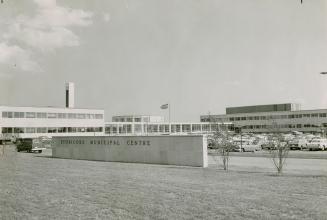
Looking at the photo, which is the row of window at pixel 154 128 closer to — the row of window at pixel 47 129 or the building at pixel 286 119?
the building at pixel 286 119

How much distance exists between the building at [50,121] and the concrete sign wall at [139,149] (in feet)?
124

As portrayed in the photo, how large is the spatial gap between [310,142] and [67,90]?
64252 millimetres

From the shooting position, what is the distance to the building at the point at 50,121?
226ft

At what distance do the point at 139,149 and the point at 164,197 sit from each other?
14.2 m

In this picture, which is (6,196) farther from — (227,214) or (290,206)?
(290,206)

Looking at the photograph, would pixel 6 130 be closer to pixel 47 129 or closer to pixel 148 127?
pixel 47 129

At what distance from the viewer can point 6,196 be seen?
1121 centimetres

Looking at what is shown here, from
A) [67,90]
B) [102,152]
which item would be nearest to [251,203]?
[102,152]

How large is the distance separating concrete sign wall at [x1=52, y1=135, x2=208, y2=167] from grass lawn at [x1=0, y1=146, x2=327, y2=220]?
6474 millimetres

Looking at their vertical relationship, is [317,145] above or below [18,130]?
below

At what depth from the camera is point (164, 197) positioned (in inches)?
413

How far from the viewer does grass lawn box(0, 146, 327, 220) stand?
8.54 meters

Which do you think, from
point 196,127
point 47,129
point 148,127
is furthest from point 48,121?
point 196,127

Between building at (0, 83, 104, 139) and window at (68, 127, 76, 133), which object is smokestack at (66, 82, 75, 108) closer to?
building at (0, 83, 104, 139)
